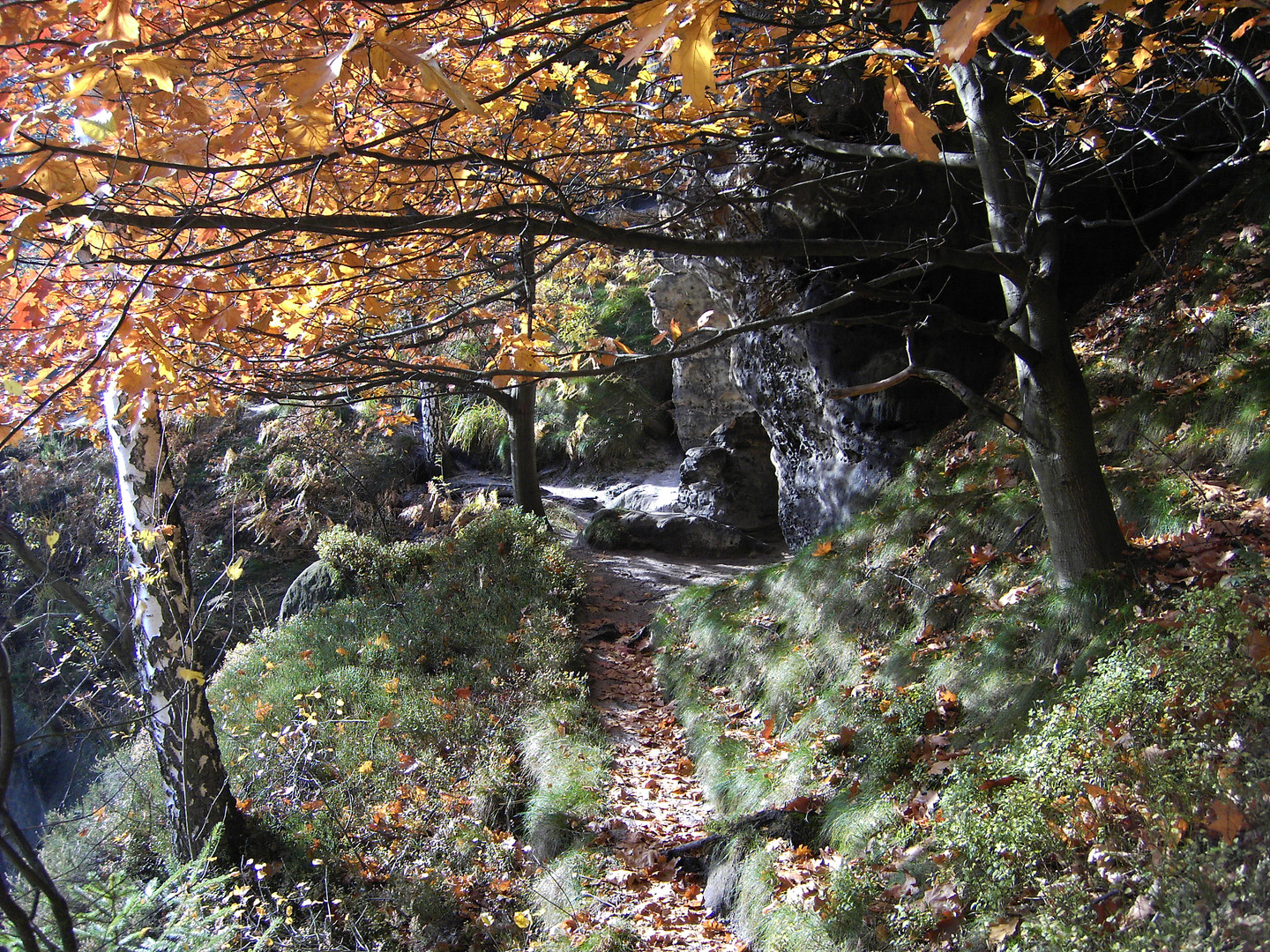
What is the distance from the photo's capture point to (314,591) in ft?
38.1

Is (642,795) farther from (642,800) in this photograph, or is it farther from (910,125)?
(910,125)

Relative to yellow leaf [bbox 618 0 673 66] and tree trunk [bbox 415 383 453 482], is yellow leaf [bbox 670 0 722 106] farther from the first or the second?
tree trunk [bbox 415 383 453 482]

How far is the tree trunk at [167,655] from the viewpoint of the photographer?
5410 millimetres

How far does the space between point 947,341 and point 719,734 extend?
4428 millimetres

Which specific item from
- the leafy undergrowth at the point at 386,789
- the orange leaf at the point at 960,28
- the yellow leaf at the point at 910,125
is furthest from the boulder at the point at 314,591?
the orange leaf at the point at 960,28

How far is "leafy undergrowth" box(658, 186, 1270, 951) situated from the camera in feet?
8.43

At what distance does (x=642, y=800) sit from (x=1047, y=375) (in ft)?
12.2

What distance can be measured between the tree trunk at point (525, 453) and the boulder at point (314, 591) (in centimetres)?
284

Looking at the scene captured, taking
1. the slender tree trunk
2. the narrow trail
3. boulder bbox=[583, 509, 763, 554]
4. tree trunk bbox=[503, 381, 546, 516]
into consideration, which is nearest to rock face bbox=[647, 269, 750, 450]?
boulder bbox=[583, 509, 763, 554]

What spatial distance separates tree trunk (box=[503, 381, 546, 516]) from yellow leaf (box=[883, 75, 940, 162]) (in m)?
10.0

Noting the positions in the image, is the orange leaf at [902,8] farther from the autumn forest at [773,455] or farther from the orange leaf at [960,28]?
the orange leaf at [960,28]

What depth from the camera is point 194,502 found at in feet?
49.9

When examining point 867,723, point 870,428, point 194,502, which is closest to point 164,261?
point 867,723

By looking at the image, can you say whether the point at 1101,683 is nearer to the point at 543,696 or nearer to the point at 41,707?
the point at 543,696
